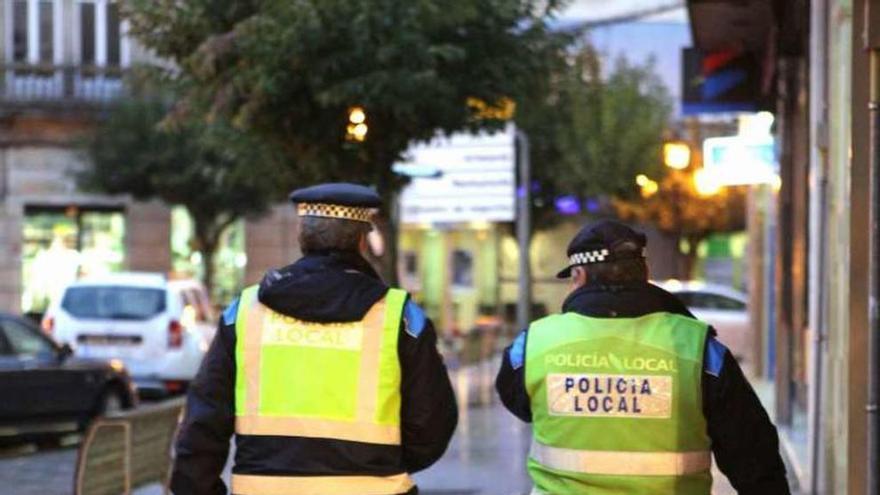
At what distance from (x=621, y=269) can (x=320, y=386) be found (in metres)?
0.90

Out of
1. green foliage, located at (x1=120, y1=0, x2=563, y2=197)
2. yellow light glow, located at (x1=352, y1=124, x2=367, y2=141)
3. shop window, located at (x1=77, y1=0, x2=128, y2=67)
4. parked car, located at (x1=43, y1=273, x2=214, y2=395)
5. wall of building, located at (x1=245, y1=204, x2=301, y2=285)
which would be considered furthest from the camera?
wall of building, located at (x1=245, y1=204, x2=301, y2=285)

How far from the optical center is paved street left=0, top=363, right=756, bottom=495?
11555 mm

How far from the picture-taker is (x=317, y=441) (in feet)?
13.4

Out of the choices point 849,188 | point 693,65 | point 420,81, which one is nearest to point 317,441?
point 849,188

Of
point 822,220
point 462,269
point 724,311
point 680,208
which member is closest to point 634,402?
point 822,220

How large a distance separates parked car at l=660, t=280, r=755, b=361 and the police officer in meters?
22.1

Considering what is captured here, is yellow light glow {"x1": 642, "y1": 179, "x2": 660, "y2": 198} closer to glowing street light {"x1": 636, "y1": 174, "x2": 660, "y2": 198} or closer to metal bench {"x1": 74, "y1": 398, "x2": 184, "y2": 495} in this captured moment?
glowing street light {"x1": 636, "y1": 174, "x2": 660, "y2": 198}

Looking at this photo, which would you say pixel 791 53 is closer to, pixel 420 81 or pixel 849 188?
pixel 420 81

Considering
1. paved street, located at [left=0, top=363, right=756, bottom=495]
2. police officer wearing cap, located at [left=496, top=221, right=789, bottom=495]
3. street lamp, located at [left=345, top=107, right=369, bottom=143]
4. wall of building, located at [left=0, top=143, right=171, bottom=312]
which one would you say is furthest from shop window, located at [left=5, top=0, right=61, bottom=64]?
police officer wearing cap, located at [left=496, top=221, right=789, bottom=495]

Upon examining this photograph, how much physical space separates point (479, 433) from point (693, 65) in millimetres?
5085

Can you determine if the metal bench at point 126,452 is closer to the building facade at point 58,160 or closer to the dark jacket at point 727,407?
the dark jacket at point 727,407

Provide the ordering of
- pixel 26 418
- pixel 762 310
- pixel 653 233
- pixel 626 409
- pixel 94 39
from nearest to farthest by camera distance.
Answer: pixel 626 409 < pixel 26 418 < pixel 762 310 < pixel 94 39 < pixel 653 233

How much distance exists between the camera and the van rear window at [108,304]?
1869 cm

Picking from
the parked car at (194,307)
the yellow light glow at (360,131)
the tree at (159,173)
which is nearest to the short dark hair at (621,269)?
the yellow light glow at (360,131)
